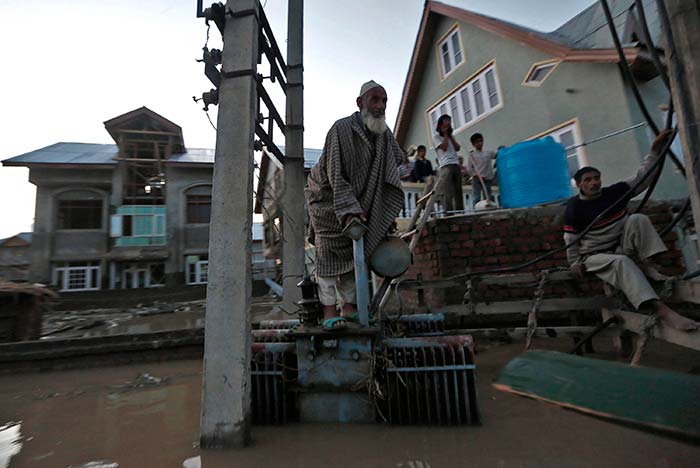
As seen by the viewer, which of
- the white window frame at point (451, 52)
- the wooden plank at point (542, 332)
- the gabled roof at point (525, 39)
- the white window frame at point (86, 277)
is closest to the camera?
the wooden plank at point (542, 332)

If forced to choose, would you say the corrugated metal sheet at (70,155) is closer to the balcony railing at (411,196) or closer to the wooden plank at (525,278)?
the balcony railing at (411,196)

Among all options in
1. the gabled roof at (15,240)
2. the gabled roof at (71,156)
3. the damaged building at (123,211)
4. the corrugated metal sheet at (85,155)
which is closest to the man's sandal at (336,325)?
the corrugated metal sheet at (85,155)

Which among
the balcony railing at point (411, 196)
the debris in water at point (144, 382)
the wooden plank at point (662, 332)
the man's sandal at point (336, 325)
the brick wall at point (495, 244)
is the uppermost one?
the balcony railing at point (411, 196)

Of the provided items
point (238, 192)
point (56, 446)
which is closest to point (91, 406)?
point (56, 446)

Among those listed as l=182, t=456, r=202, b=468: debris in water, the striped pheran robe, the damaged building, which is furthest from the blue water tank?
the damaged building

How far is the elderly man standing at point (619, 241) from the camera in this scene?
224cm

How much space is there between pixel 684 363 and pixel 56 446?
4338 millimetres

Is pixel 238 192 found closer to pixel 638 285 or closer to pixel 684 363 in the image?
pixel 638 285

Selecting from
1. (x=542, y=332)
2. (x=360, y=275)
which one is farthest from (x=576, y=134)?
(x=360, y=275)

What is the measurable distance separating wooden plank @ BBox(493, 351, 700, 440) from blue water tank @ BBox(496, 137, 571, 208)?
14.2 ft

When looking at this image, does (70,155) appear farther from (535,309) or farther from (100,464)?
(535,309)

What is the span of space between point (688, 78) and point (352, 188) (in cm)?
178

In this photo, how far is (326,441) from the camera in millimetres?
1606

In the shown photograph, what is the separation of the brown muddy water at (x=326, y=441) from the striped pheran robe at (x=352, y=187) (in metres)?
1.03
